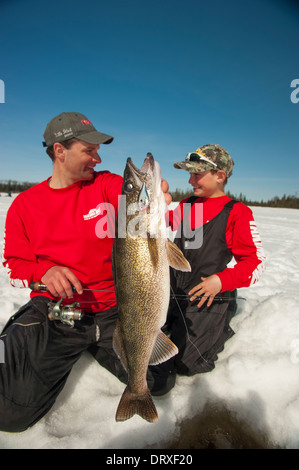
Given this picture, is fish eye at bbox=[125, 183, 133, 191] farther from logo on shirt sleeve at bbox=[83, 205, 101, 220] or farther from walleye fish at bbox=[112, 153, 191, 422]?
logo on shirt sleeve at bbox=[83, 205, 101, 220]

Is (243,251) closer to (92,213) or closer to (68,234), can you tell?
(92,213)

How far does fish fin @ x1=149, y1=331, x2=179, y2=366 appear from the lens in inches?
76.5

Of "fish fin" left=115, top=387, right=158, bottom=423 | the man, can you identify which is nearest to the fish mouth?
the man

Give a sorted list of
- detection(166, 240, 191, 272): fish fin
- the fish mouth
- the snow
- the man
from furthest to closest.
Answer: the man → the snow → detection(166, 240, 191, 272): fish fin → the fish mouth

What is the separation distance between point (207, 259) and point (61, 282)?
4.90ft

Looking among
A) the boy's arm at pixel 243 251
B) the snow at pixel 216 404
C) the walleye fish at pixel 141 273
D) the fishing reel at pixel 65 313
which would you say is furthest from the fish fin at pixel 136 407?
the boy's arm at pixel 243 251

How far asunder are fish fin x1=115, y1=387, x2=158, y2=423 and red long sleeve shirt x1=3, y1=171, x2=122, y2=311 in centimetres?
91

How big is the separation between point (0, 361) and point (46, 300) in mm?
575

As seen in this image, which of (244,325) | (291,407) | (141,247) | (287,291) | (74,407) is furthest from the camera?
(287,291)

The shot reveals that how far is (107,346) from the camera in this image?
8.29ft

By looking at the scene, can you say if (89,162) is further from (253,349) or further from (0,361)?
(253,349)

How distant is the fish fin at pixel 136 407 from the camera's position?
6.02ft

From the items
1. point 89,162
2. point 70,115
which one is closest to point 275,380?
point 89,162

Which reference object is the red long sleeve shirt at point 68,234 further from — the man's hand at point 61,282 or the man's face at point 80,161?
the man's hand at point 61,282
